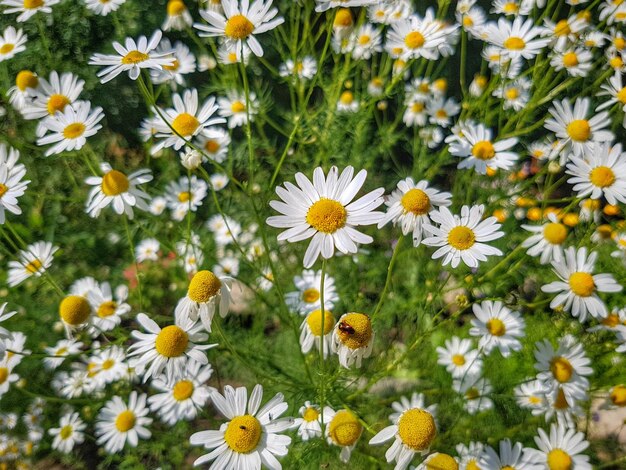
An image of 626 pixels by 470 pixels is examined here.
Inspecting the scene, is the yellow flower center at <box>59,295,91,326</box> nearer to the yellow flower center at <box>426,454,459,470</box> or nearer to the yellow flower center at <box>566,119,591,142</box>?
the yellow flower center at <box>426,454,459,470</box>

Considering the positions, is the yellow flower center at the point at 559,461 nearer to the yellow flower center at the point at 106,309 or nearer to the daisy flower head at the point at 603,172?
the daisy flower head at the point at 603,172

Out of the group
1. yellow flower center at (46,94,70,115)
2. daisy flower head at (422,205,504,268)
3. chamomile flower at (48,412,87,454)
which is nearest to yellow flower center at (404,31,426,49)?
daisy flower head at (422,205,504,268)

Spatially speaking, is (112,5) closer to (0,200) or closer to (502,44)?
(0,200)

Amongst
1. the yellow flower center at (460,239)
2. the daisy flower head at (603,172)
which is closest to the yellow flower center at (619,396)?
the daisy flower head at (603,172)

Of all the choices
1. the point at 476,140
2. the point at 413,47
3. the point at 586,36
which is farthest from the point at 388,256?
the point at 586,36

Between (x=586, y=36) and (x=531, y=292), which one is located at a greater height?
(x=586, y=36)

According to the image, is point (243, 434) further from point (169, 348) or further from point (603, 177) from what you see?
point (603, 177)
